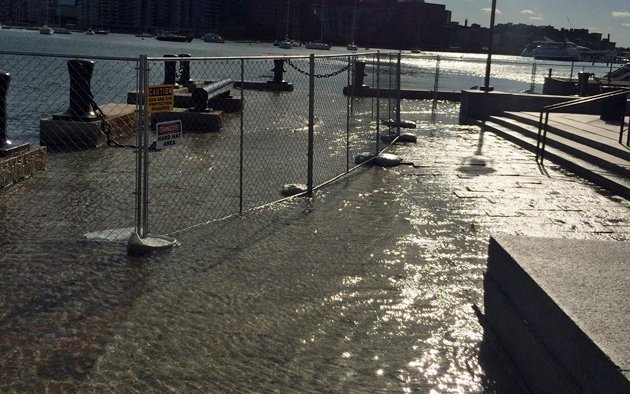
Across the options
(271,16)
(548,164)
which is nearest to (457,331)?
(548,164)

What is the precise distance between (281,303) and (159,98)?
2361 millimetres

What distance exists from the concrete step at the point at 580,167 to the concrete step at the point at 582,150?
73 millimetres

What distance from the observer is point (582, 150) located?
536 inches

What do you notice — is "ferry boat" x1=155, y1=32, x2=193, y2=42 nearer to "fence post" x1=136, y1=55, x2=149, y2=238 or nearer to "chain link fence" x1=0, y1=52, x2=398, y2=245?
"chain link fence" x1=0, y1=52, x2=398, y2=245

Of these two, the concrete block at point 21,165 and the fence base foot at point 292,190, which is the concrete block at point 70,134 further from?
the fence base foot at point 292,190

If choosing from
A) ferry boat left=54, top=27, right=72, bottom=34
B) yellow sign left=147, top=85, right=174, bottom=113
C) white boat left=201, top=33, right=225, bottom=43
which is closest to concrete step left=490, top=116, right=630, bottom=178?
yellow sign left=147, top=85, right=174, bottom=113

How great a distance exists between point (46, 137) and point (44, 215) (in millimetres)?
5134

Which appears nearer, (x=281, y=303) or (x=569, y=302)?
(x=569, y=302)

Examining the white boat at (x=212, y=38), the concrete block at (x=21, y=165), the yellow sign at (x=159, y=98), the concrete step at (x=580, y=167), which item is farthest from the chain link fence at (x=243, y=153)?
the white boat at (x=212, y=38)

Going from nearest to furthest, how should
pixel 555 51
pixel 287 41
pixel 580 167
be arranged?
1. pixel 580 167
2. pixel 287 41
3. pixel 555 51

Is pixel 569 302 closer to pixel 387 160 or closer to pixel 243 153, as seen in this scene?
pixel 387 160

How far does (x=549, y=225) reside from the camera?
893cm

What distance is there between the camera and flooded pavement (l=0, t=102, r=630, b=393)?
473cm

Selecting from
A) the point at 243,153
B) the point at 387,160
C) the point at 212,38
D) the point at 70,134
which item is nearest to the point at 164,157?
the point at 243,153
